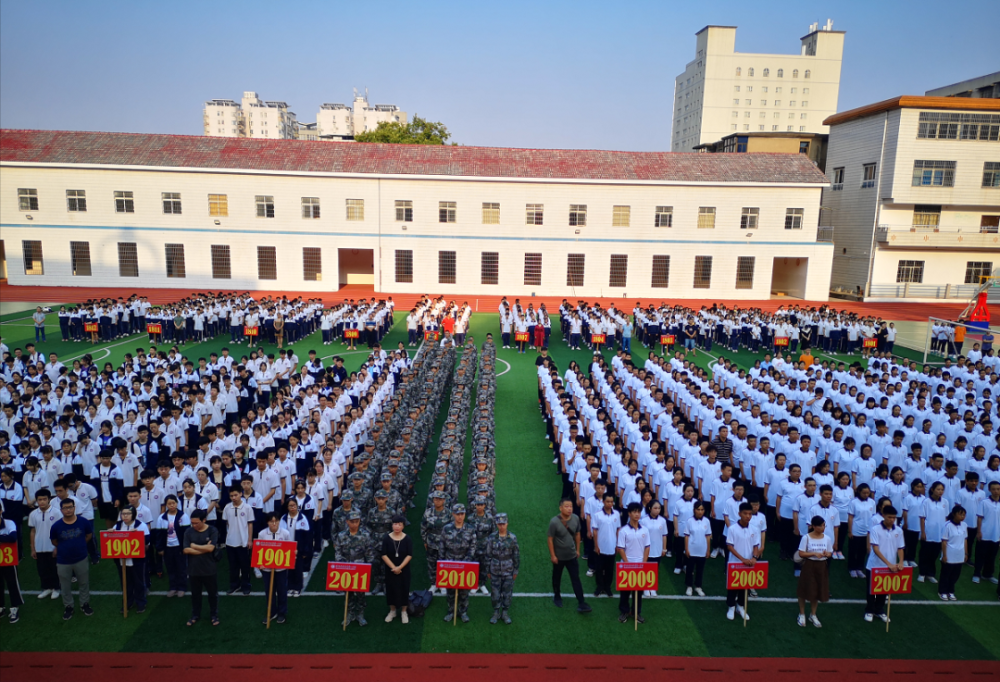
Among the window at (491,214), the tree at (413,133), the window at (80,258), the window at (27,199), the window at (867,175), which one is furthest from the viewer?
the tree at (413,133)

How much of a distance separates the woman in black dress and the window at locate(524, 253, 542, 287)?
1147 inches

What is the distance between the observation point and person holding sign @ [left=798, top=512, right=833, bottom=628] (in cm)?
736

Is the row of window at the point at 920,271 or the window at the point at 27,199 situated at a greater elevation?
the window at the point at 27,199

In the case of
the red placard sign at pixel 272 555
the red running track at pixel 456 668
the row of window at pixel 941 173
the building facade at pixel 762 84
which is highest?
the building facade at pixel 762 84

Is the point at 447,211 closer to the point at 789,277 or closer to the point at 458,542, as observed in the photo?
the point at 789,277

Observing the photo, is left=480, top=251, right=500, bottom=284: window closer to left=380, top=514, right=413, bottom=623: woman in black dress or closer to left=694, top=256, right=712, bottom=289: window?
left=694, top=256, right=712, bottom=289: window

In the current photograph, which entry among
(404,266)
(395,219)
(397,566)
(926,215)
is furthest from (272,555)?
(926,215)

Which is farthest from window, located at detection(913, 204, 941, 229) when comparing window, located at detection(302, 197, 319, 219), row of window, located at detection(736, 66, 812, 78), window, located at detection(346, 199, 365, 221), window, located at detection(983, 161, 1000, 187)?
row of window, located at detection(736, 66, 812, 78)

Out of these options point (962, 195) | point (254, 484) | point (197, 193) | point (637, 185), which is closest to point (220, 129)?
point (197, 193)

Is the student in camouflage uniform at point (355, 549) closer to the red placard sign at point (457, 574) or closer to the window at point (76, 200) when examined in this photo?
the red placard sign at point (457, 574)

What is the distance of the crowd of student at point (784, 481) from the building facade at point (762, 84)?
265 feet

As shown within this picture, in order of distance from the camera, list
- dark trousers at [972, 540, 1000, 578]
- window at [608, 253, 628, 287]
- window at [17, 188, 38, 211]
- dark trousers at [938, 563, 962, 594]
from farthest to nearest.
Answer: window at [608, 253, 628, 287] < window at [17, 188, 38, 211] < dark trousers at [972, 540, 1000, 578] < dark trousers at [938, 563, 962, 594]

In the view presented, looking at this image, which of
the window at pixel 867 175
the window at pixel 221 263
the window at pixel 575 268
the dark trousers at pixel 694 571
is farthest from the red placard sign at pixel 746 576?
the window at pixel 867 175

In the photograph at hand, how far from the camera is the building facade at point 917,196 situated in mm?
35156
